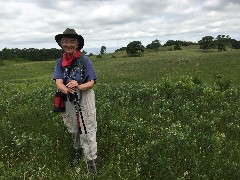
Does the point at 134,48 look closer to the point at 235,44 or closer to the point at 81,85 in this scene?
the point at 235,44

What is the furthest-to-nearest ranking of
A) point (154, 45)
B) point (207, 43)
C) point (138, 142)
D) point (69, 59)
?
1. point (154, 45)
2. point (207, 43)
3. point (138, 142)
4. point (69, 59)

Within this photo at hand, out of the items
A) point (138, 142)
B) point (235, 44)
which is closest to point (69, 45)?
point (138, 142)

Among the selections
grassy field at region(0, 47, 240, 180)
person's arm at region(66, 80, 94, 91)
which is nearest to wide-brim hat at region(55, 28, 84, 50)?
person's arm at region(66, 80, 94, 91)

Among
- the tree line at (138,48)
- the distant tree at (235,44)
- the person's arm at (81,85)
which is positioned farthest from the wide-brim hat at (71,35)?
the distant tree at (235,44)

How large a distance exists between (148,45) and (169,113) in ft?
403

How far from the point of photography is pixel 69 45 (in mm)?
8414

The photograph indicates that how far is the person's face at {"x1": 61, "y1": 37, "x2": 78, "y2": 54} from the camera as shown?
8430 mm

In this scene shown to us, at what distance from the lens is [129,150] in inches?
376

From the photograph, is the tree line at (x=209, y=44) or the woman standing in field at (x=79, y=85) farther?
the tree line at (x=209, y=44)

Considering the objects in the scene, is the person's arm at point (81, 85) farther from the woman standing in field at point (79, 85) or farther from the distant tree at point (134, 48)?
the distant tree at point (134, 48)

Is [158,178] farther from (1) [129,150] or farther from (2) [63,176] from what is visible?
(2) [63,176]

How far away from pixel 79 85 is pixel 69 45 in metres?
1.07

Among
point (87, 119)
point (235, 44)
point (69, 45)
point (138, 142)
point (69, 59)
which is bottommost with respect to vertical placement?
point (235, 44)

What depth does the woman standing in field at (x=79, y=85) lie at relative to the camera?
8.36 meters
